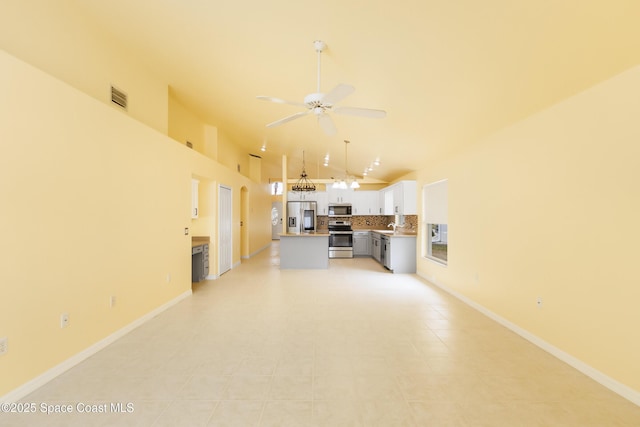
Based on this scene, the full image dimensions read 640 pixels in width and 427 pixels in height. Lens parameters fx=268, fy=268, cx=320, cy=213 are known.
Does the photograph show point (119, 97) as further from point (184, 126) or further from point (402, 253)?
point (402, 253)

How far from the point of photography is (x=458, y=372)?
7.63 feet

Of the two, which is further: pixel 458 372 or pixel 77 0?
pixel 77 0

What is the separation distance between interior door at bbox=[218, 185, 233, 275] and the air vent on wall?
280 cm

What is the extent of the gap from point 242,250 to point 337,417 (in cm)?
714

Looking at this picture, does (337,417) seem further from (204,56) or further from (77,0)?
(77,0)

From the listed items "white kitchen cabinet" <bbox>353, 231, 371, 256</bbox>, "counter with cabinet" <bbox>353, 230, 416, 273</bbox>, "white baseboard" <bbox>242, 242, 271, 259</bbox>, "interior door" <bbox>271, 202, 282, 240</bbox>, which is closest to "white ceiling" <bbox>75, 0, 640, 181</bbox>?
"counter with cabinet" <bbox>353, 230, 416, 273</bbox>

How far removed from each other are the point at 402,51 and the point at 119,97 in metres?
3.27

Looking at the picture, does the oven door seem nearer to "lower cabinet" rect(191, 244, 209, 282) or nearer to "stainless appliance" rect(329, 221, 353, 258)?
"stainless appliance" rect(329, 221, 353, 258)

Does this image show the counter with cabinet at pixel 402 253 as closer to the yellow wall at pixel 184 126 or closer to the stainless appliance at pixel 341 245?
the stainless appliance at pixel 341 245

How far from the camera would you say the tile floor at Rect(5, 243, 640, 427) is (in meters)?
1.82

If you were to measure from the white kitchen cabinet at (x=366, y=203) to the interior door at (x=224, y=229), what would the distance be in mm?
3849

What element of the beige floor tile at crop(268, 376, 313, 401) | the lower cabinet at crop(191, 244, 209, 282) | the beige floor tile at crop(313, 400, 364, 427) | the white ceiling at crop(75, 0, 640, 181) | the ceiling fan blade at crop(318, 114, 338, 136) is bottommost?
the beige floor tile at crop(268, 376, 313, 401)

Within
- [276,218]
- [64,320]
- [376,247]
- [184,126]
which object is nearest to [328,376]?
[64,320]

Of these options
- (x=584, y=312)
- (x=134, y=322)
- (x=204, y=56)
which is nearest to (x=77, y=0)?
(x=204, y=56)
